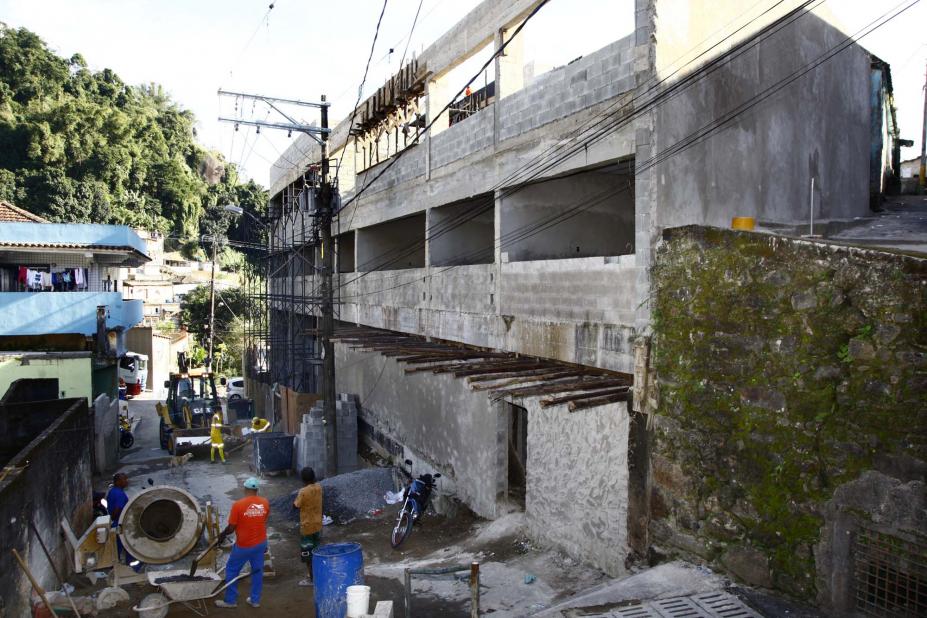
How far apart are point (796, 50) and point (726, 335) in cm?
713

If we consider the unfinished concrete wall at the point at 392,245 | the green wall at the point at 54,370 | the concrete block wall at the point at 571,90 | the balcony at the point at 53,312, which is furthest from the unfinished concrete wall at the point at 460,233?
the balcony at the point at 53,312

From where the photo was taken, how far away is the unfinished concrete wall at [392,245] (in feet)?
65.5

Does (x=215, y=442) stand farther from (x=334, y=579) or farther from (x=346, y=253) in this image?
(x=334, y=579)

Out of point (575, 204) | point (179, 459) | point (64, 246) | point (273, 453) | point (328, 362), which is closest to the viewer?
point (575, 204)

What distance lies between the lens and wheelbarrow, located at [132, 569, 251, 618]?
26.5 ft

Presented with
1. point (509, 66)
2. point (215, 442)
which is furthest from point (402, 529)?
point (215, 442)

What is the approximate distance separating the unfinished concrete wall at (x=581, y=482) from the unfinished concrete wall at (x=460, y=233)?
6143 millimetres

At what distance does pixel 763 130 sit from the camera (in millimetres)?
10656

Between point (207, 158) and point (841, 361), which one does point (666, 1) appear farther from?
point (207, 158)

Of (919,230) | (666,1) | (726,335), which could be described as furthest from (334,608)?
(919,230)

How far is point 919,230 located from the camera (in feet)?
41.5

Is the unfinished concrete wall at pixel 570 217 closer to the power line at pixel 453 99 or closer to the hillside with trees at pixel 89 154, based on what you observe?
the power line at pixel 453 99

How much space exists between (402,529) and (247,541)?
12.2ft

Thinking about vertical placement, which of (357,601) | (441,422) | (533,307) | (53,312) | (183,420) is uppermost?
(533,307)
